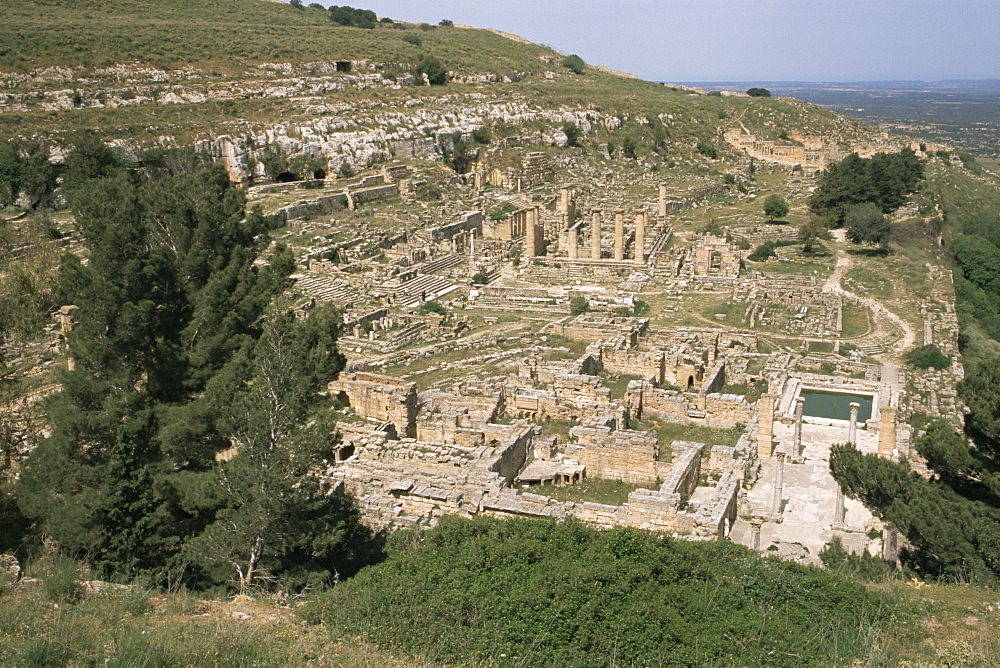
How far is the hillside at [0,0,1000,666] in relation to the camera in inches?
367

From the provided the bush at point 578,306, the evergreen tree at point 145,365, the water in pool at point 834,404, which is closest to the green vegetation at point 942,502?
the water in pool at point 834,404

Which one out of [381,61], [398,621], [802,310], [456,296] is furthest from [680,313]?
[381,61]

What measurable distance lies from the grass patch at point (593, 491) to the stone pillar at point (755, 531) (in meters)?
2.29

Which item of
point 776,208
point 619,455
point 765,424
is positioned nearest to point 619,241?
point 776,208

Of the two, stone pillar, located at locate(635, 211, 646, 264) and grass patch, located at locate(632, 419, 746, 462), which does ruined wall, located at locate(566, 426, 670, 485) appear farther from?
stone pillar, located at locate(635, 211, 646, 264)

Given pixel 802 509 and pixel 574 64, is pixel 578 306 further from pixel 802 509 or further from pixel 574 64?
pixel 574 64

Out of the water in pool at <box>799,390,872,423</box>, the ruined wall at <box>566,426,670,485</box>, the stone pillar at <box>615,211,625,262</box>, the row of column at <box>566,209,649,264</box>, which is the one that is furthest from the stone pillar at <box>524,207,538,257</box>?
the ruined wall at <box>566,426,670,485</box>

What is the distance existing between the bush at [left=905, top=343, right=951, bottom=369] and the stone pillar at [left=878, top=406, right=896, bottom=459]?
968 centimetres

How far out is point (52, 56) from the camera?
5059 centimetres

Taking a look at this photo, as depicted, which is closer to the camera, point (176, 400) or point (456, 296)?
point (176, 400)

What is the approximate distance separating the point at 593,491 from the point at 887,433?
8.30m

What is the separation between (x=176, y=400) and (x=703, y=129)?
236ft

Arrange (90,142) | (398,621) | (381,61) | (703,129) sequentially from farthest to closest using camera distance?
1. (703,129)
2. (381,61)
3. (90,142)
4. (398,621)

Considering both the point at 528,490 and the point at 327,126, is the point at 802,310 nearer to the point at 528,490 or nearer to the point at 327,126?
the point at 528,490
